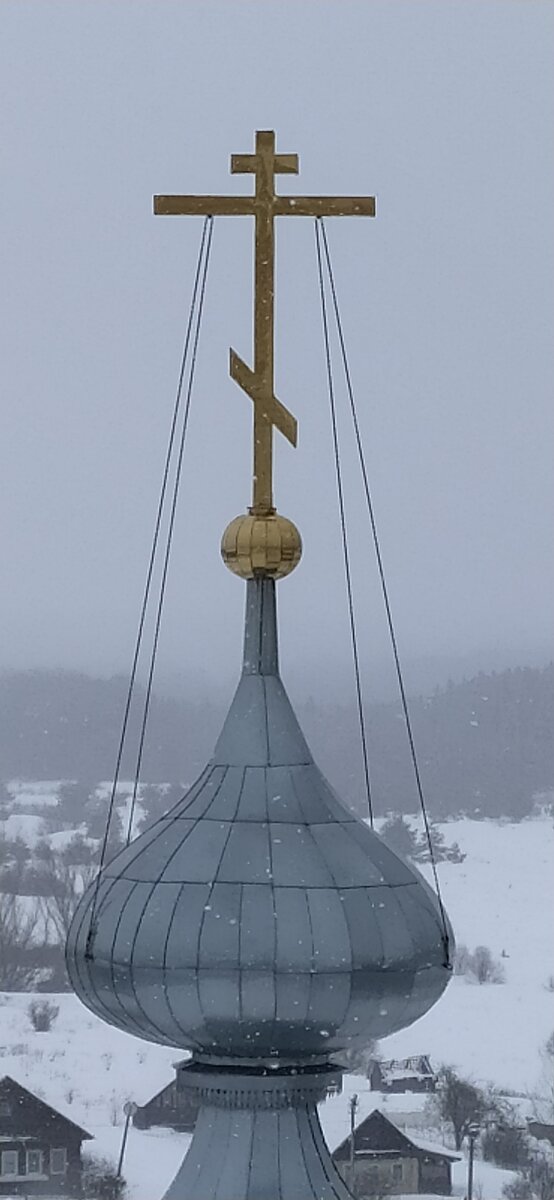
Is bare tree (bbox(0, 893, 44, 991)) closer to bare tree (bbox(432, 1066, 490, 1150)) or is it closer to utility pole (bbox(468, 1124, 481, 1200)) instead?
bare tree (bbox(432, 1066, 490, 1150))

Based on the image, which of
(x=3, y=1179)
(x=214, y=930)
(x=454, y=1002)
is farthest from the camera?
(x=454, y=1002)

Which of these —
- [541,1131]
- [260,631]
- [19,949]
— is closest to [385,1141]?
[541,1131]

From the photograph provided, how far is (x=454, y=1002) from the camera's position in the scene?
16.3 meters

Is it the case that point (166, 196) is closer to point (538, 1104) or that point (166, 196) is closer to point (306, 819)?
point (306, 819)

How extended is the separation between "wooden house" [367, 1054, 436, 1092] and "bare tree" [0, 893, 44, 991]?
7.17 feet

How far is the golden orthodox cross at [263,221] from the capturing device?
8.38ft

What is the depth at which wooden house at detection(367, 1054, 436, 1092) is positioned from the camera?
535 inches

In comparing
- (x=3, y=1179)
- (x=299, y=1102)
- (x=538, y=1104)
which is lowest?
(x=299, y=1102)

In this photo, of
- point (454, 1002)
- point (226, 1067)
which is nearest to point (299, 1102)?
point (226, 1067)

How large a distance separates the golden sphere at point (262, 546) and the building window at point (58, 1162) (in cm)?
890

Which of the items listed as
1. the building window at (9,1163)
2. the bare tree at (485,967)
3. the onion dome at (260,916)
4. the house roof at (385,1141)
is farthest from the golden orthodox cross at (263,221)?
the bare tree at (485,967)

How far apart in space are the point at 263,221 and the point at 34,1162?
9148 mm

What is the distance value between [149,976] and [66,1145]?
9198 millimetres

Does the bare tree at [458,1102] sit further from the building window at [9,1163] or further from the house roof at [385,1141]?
the building window at [9,1163]
